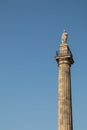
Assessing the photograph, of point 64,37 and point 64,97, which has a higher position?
point 64,37

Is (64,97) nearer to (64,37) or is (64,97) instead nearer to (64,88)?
(64,88)

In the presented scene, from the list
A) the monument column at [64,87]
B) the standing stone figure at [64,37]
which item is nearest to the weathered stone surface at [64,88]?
the monument column at [64,87]

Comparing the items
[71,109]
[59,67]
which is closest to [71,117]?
[71,109]

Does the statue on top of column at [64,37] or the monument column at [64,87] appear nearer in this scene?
the monument column at [64,87]

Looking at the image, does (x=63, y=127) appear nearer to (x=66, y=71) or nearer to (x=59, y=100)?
(x=59, y=100)

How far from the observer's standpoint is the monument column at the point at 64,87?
27188 mm

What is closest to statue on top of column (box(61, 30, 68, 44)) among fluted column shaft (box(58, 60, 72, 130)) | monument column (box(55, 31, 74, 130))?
monument column (box(55, 31, 74, 130))

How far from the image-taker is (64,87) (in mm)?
28328

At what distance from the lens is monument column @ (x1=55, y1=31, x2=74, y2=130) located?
2719cm

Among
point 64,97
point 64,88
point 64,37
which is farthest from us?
point 64,37

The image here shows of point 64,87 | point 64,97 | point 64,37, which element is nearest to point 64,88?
point 64,87

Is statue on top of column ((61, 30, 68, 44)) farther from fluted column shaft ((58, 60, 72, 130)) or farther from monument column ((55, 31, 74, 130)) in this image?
fluted column shaft ((58, 60, 72, 130))

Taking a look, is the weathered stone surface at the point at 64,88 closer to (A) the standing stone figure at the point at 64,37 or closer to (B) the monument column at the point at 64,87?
(B) the monument column at the point at 64,87

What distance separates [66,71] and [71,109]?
12.7ft
